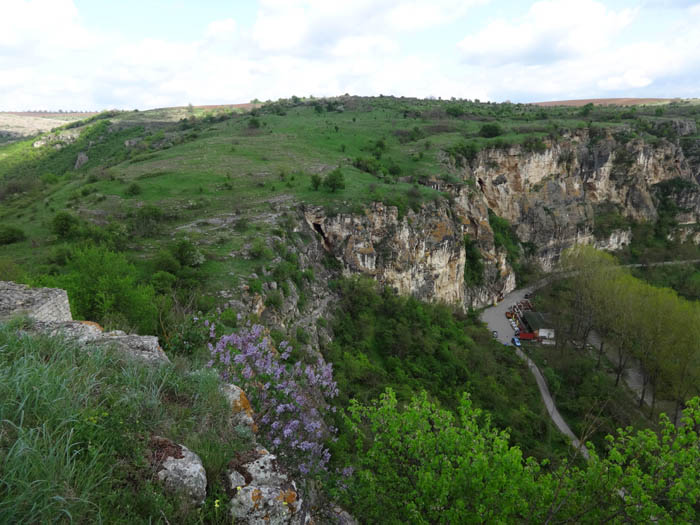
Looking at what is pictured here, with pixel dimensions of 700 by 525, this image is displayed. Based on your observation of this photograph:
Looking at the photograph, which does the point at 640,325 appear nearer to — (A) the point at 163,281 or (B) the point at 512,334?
(B) the point at 512,334

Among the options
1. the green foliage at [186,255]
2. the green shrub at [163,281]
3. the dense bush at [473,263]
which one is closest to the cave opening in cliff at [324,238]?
the green foliage at [186,255]

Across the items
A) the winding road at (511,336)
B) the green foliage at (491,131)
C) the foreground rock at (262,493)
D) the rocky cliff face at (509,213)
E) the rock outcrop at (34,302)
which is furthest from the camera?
the green foliage at (491,131)

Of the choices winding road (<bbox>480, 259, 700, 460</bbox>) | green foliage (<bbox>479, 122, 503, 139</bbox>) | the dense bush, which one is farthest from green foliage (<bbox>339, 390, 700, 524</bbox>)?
green foliage (<bbox>479, 122, 503, 139</bbox>)

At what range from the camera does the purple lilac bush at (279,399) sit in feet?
16.4

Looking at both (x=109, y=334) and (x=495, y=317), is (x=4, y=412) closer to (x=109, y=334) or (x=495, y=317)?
(x=109, y=334)

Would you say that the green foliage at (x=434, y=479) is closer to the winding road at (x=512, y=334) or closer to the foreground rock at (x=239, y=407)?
the foreground rock at (x=239, y=407)

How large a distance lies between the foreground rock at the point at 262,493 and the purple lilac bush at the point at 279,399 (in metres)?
0.91

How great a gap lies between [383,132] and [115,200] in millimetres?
40847

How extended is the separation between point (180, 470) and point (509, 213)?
183 ft

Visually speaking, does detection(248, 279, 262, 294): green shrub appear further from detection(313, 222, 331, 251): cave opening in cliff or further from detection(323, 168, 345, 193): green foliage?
detection(323, 168, 345, 193): green foliage

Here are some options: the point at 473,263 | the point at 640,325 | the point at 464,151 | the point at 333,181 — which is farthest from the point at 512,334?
the point at 333,181

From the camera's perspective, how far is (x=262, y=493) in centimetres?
348

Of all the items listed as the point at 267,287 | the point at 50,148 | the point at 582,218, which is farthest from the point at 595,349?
the point at 50,148

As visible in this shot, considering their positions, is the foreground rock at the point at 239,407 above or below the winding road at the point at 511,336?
above
